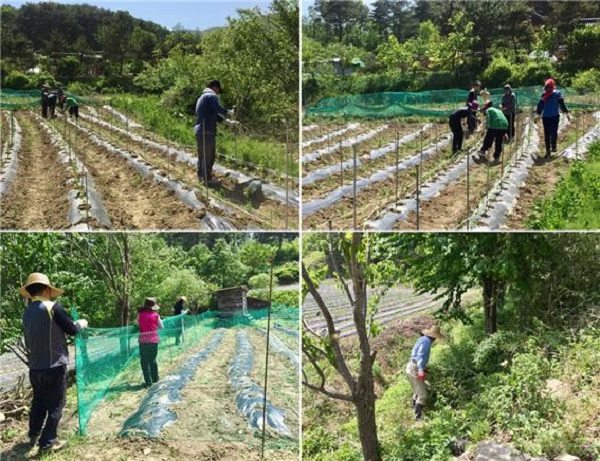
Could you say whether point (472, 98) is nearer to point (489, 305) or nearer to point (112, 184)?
point (489, 305)

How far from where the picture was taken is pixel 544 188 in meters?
4.65

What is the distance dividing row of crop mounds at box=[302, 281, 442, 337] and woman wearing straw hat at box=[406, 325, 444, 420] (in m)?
1.06

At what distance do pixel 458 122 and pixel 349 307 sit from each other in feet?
12.1

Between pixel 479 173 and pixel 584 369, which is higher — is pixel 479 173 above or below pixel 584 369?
above

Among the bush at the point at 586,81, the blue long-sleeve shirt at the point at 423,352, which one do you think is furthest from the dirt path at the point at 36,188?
the bush at the point at 586,81

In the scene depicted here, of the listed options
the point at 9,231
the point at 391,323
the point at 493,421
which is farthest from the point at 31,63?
the point at 391,323

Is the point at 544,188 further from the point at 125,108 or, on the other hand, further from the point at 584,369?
the point at 125,108

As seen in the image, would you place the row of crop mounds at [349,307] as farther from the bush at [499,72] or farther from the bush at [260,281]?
the bush at [499,72]

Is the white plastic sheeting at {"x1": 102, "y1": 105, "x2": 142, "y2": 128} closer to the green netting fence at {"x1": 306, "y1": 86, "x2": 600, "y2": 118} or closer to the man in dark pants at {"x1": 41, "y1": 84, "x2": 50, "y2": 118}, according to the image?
the man in dark pants at {"x1": 41, "y1": 84, "x2": 50, "y2": 118}

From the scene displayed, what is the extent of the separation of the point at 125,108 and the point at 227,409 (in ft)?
7.47

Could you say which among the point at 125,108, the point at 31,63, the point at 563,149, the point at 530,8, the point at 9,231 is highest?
the point at 530,8

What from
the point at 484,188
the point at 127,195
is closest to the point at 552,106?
the point at 484,188

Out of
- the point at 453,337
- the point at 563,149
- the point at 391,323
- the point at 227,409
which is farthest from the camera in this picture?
the point at 391,323

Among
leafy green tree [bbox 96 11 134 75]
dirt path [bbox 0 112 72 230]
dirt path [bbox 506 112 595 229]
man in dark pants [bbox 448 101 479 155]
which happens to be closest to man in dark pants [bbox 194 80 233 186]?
leafy green tree [bbox 96 11 134 75]
